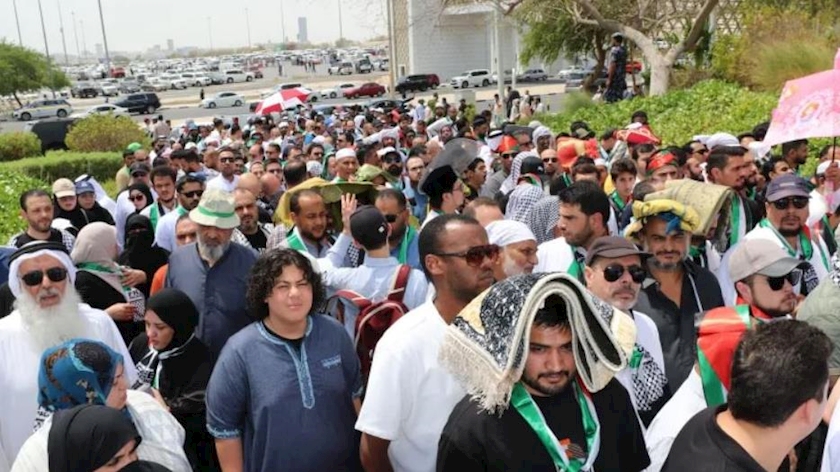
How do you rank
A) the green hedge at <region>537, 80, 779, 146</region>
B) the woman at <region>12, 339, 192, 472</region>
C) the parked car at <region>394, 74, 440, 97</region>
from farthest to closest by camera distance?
the parked car at <region>394, 74, 440, 97</region> < the green hedge at <region>537, 80, 779, 146</region> < the woman at <region>12, 339, 192, 472</region>

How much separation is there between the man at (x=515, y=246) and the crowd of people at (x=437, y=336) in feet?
0.04

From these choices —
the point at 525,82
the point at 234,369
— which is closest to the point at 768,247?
the point at 234,369

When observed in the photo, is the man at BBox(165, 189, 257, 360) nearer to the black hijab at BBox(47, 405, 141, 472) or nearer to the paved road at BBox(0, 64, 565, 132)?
the black hijab at BBox(47, 405, 141, 472)

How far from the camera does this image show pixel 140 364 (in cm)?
480

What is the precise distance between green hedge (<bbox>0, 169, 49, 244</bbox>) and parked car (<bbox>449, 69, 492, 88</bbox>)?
165 ft

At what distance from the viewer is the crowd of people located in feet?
9.43

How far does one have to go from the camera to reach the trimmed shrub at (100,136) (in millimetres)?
24812

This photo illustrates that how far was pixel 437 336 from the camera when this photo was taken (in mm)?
3604

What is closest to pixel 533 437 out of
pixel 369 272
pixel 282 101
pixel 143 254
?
pixel 369 272

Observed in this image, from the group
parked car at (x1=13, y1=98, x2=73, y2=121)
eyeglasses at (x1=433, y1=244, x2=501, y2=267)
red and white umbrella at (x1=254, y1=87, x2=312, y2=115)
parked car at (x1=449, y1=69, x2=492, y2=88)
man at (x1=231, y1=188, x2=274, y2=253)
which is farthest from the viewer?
parked car at (x1=449, y1=69, x2=492, y2=88)

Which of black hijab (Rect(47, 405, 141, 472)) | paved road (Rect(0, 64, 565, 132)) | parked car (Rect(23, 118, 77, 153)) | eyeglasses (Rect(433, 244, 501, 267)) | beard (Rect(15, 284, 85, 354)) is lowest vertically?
paved road (Rect(0, 64, 565, 132))

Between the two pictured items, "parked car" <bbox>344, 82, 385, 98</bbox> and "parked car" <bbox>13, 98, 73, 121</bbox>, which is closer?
"parked car" <bbox>344, 82, 385, 98</bbox>

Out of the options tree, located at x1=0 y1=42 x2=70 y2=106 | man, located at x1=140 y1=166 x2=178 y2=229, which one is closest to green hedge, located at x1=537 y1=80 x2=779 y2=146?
man, located at x1=140 y1=166 x2=178 y2=229

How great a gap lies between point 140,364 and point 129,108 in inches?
2189
